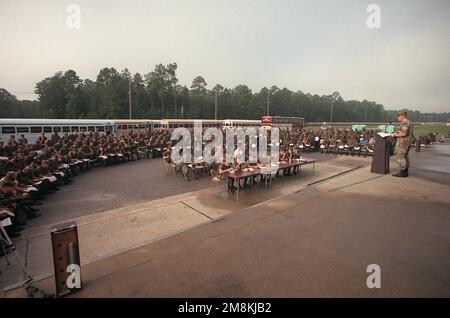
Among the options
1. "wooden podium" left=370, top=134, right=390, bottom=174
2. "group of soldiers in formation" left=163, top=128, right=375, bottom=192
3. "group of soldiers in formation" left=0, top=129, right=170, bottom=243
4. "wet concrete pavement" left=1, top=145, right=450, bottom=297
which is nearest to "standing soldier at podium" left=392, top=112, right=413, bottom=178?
"wooden podium" left=370, top=134, right=390, bottom=174

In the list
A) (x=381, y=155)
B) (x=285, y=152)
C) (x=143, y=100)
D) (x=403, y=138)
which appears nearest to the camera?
(x=403, y=138)

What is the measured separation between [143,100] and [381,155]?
62.3 m

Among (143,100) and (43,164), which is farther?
(143,100)

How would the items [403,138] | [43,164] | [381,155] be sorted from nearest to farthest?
[43,164]
[403,138]
[381,155]

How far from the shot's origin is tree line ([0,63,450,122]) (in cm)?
5191

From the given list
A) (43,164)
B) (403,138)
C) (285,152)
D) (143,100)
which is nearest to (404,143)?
(403,138)

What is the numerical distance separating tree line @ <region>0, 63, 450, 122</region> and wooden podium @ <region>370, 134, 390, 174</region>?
119ft

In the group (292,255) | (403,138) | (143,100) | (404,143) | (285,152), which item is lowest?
(292,255)

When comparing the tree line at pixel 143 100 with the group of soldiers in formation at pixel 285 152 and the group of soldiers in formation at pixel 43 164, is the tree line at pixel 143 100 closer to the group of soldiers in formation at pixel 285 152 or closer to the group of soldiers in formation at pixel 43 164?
the group of soldiers in formation at pixel 43 164

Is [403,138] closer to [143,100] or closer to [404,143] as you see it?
[404,143]

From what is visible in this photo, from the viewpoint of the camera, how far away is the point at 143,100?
62.6 meters
